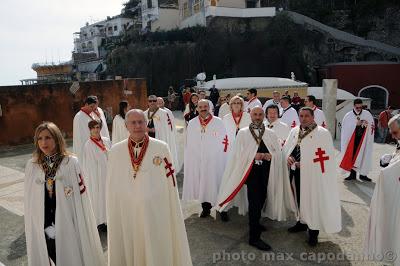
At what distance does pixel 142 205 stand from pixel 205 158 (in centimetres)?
281

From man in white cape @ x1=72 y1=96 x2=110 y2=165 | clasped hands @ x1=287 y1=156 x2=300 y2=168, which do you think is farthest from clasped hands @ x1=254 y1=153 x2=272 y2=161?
man in white cape @ x1=72 y1=96 x2=110 y2=165

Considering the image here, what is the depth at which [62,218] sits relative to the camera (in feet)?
12.4

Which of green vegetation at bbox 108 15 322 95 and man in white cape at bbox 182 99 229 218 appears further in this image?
green vegetation at bbox 108 15 322 95

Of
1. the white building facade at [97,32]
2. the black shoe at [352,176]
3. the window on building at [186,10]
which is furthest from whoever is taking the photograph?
the white building facade at [97,32]

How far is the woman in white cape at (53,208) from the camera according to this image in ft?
12.3

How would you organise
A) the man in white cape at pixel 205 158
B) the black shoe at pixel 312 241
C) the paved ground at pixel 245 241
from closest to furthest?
the paved ground at pixel 245 241, the black shoe at pixel 312 241, the man in white cape at pixel 205 158

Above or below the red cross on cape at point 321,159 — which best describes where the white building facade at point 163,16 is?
above

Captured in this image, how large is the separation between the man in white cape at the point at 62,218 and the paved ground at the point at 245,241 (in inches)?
59.9

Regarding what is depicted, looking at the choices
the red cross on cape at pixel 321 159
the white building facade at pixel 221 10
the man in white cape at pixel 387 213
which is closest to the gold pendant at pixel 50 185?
the red cross on cape at pixel 321 159

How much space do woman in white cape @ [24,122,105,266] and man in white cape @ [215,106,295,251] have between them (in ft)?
8.05

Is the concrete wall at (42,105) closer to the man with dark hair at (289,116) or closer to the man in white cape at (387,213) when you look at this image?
the man with dark hair at (289,116)

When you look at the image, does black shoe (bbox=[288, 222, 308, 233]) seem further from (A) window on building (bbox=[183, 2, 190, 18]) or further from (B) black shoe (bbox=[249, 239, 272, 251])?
(A) window on building (bbox=[183, 2, 190, 18])

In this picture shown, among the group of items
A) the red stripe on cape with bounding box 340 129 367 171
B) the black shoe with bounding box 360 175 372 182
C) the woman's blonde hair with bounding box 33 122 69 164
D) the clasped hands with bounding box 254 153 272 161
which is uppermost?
the woman's blonde hair with bounding box 33 122 69 164

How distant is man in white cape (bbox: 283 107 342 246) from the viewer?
5.14m
